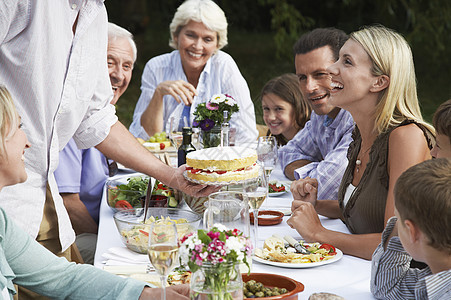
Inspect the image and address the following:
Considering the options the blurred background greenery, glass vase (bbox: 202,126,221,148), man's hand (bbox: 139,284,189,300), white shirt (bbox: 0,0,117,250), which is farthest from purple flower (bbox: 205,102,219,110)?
the blurred background greenery

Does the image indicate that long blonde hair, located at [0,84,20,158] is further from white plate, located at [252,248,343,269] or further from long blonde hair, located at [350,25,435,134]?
Result: long blonde hair, located at [350,25,435,134]

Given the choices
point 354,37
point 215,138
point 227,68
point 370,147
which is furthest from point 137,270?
point 227,68

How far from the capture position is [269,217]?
2662 mm

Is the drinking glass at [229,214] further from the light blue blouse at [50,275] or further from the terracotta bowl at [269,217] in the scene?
the terracotta bowl at [269,217]

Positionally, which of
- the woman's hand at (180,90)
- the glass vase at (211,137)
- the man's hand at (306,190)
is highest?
the woman's hand at (180,90)

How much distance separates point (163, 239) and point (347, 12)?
12.8m

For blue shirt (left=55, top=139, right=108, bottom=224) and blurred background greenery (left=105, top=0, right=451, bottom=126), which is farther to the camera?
blurred background greenery (left=105, top=0, right=451, bottom=126)

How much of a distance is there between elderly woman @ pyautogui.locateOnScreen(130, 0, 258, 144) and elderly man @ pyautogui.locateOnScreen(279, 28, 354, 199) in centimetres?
107

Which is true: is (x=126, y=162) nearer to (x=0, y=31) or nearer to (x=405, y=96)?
(x=0, y=31)

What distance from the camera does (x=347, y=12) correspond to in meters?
13.6

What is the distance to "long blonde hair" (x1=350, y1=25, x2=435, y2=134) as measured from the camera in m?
2.50

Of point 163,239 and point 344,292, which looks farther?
point 344,292

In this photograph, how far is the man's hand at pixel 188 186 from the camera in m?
2.64

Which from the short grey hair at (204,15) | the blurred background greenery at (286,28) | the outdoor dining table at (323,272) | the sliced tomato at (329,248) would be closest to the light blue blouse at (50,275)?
the outdoor dining table at (323,272)
